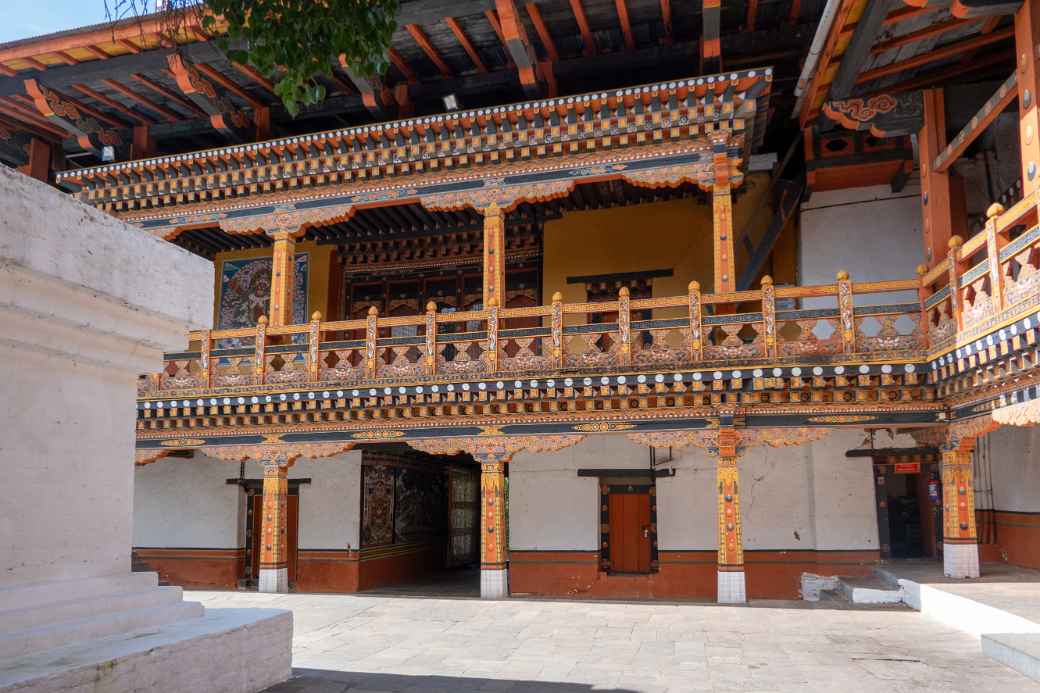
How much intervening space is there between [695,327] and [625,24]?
4.04m

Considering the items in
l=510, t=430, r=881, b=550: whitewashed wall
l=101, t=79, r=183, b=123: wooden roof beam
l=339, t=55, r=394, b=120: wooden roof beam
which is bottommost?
l=510, t=430, r=881, b=550: whitewashed wall

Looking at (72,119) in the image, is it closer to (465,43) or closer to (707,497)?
(465,43)

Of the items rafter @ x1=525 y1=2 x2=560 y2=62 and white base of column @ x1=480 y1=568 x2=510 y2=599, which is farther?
white base of column @ x1=480 y1=568 x2=510 y2=599

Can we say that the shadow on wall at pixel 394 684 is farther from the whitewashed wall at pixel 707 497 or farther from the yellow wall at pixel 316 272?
the yellow wall at pixel 316 272

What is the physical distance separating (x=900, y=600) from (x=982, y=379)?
2.87 meters

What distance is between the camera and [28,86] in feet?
40.1

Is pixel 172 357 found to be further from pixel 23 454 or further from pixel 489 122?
pixel 23 454

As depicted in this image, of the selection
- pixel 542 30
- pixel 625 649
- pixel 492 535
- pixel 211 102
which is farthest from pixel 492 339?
pixel 211 102

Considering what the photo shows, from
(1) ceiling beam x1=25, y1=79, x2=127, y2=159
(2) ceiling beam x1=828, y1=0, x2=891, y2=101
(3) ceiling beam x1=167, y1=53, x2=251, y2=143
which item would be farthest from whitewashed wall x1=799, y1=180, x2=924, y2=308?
(1) ceiling beam x1=25, y1=79, x2=127, y2=159

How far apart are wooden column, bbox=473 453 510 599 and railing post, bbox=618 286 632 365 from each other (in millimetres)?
2218

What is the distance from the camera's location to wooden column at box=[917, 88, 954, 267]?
9.98 metres

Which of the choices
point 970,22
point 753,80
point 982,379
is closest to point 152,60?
point 753,80

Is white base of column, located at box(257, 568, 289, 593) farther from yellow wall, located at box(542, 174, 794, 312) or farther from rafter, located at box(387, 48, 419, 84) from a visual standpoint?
rafter, located at box(387, 48, 419, 84)

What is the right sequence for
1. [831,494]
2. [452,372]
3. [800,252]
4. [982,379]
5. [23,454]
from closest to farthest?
[23,454]
[982,379]
[452,372]
[831,494]
[800,252]
